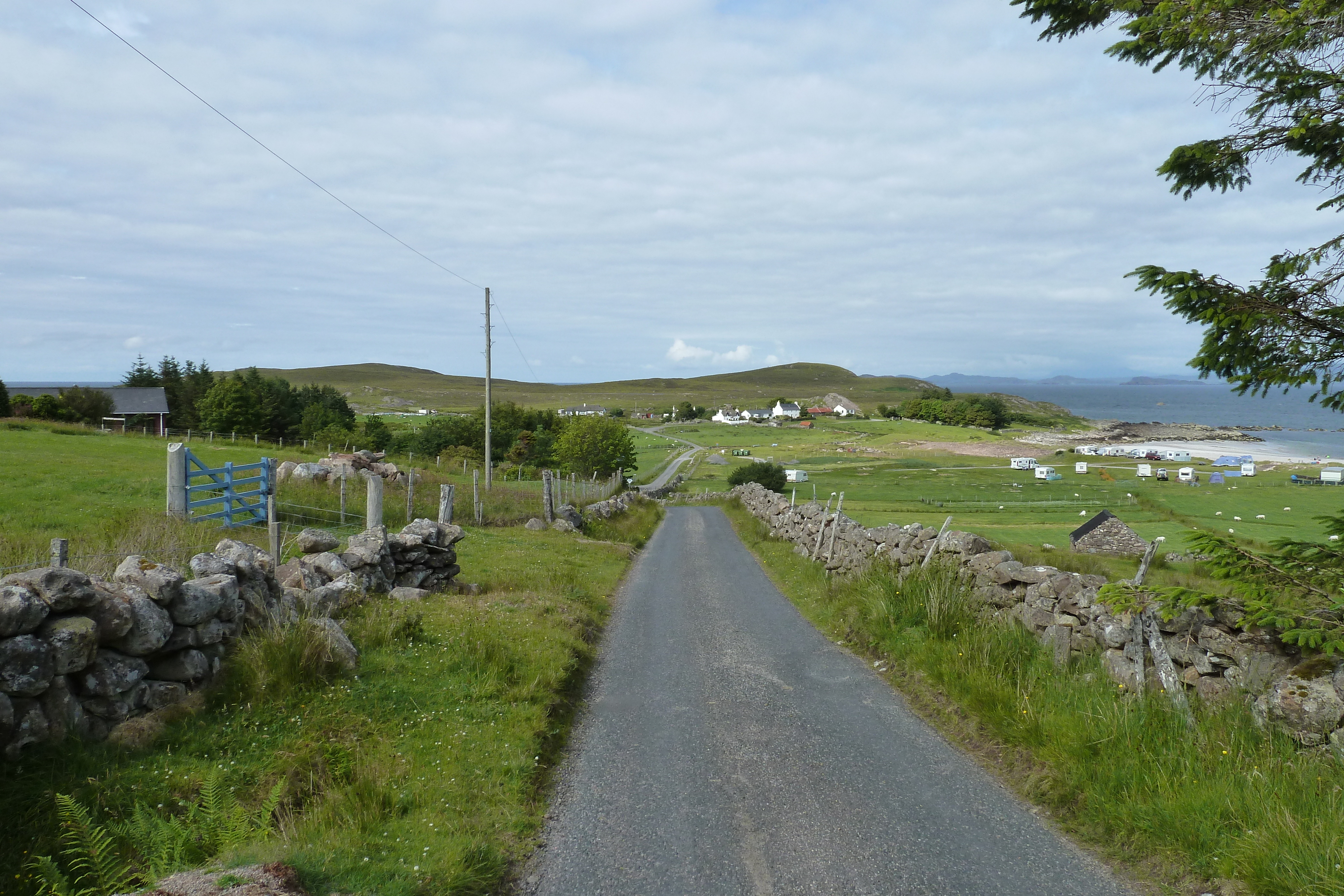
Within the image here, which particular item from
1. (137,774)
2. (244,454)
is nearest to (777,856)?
(137,774)

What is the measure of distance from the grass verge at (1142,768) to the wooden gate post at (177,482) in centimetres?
1475

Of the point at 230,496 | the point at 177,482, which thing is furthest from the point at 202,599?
the point at 230,496

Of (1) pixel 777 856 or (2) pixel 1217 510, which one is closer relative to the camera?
(1) pixel 777 856

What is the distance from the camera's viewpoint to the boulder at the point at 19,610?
5020 millimetres

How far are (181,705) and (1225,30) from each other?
10408 mm

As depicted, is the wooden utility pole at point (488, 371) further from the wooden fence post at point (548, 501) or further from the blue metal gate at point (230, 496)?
the blue metal gate at point (230, 496)

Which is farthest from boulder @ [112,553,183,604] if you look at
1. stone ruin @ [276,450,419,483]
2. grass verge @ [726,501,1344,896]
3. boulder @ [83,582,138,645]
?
stone ruin @ [276,450,419,483]

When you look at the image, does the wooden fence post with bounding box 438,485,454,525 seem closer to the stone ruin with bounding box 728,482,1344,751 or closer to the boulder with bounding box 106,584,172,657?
the stone ruin with bounding box 728,482,1344,751

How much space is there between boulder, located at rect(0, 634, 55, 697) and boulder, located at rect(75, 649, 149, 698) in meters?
0.38

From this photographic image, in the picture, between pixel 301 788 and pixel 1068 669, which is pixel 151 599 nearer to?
pixel 301 788

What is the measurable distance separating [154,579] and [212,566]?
5.36ft

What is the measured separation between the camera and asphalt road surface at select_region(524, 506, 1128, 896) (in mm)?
4879

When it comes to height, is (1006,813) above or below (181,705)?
below

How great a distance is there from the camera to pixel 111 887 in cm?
432
